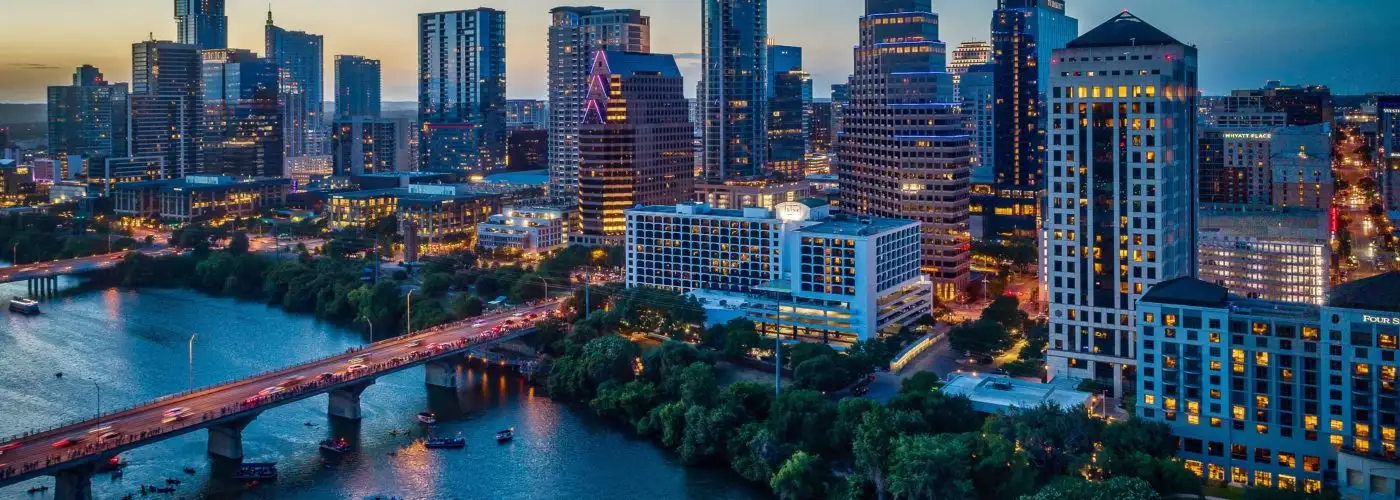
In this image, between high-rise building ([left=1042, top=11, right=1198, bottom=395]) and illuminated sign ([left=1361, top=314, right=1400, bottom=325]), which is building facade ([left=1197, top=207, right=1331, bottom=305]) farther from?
illuminated sign ([left=1361, top=314, right=1400, bottom=325])

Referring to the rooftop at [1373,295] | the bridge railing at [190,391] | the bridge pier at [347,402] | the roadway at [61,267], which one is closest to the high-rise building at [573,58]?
the roadway at [61,267]

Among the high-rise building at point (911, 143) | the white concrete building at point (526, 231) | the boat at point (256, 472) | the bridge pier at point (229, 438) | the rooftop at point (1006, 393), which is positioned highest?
the high-rise building at point (911, 143)

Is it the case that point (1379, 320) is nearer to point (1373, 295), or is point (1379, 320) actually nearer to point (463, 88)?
point (1373, 295)

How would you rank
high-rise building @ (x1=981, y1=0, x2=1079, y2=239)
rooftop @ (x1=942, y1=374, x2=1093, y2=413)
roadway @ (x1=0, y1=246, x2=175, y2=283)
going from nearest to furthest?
rooftop @ (x1=942, y1=374, x2=1093, y2=413)
roadway @ (x1=0, y1=246, x2=175, y2=283)
high-rise building @ (x1=981, y1=0, x2=1079, y2=239)

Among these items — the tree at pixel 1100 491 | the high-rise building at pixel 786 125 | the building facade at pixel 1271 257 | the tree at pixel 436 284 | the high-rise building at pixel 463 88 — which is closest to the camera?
the tree at pixel 1100 491

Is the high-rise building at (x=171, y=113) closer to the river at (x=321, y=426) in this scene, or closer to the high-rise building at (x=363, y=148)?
the high-rise building at (x=363, y=148)

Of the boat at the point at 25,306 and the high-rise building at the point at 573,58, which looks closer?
the boat at the point at 25,306

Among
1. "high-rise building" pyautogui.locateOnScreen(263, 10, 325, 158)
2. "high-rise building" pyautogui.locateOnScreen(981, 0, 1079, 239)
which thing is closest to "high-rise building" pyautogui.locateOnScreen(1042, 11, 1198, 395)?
"high-rise building" pyautogui.locateOnScreen(981, 0, 1079, 239)
